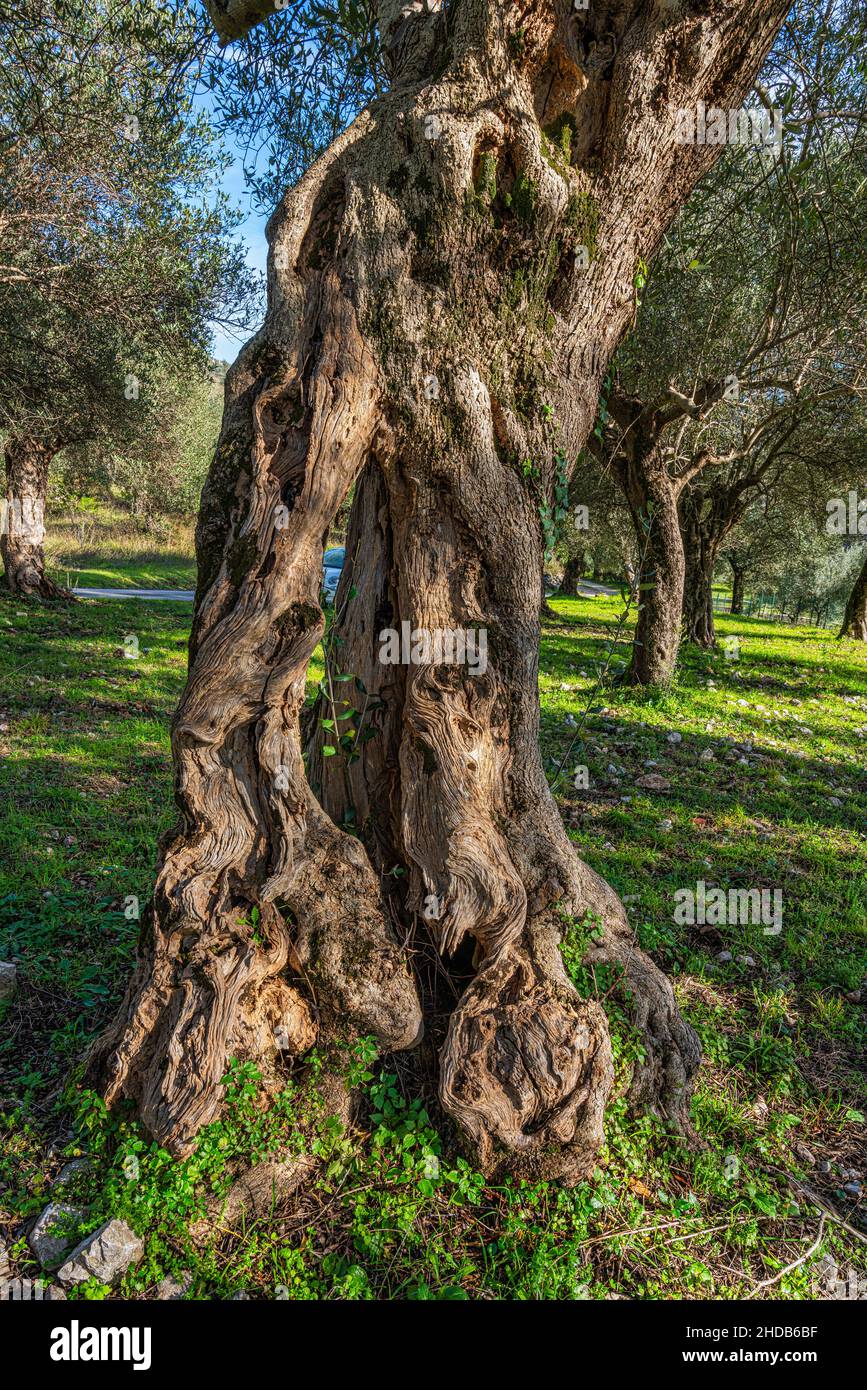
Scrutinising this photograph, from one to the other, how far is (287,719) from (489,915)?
128 cm

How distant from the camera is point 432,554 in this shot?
3504 millimetres

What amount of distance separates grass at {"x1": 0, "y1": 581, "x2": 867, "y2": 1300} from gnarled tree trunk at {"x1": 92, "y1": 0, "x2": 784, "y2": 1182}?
0.20m

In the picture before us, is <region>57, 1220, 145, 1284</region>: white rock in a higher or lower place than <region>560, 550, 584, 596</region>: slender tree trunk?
lower

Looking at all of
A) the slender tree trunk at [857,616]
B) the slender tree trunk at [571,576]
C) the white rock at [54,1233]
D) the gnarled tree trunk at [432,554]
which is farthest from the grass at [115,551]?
the white rock at [54,1233]

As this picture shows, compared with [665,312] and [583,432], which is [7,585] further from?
[583,432]

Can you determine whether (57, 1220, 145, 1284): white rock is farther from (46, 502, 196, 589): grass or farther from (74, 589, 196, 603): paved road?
(46, 502, 196, 589): grass

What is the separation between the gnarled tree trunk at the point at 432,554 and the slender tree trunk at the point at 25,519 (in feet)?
53.5

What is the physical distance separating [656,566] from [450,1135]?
34.2 ft

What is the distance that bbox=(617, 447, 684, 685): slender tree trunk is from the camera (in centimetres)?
1239

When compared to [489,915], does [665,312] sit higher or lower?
higher

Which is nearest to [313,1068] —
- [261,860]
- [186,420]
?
[261,860]

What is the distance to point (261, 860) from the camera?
3.38m

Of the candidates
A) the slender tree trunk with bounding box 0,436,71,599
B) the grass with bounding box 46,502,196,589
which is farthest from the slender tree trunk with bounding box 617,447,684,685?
the grass with bounding box 46,502,196,589

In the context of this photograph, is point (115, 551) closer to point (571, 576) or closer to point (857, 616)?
point (571, 576)
